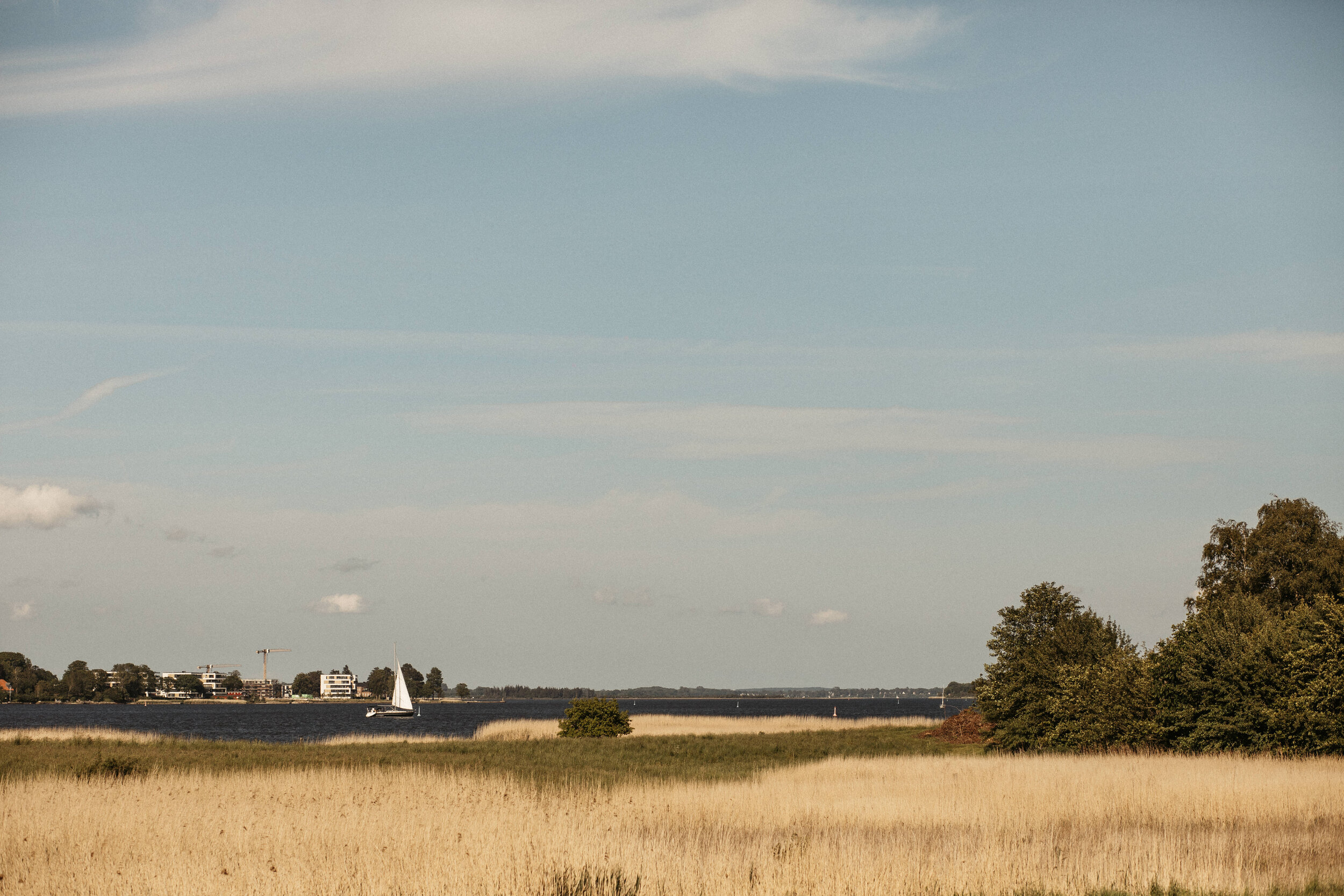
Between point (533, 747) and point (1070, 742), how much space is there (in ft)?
78.3

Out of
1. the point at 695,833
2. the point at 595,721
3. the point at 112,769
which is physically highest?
the point at 695,833

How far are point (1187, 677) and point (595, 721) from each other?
115 feet

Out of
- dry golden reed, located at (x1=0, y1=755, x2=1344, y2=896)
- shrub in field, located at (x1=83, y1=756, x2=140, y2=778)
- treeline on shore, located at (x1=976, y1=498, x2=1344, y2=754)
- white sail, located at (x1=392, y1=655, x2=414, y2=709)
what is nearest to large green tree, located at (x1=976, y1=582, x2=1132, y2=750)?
treeline on shore, located at (x1=976, y1=498, x2=1344, y2=754)

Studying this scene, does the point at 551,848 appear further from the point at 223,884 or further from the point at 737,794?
the point at 737,794

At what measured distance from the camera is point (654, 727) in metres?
77.0

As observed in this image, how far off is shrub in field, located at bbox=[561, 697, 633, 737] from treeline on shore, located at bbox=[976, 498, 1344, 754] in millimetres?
22005

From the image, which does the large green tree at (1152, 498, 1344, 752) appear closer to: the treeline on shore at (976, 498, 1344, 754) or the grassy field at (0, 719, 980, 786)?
the treeline on shore at (976, 498, 1344, 754)

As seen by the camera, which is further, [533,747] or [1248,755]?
[533,747]

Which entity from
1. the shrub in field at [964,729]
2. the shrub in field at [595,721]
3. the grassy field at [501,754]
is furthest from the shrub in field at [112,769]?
the shrub in field at [964,729]

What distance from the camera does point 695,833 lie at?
22.9 m

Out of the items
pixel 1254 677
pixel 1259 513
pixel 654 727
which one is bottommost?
pixel 654 727

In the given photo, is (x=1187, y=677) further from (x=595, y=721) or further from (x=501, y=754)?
(x=595, y=721)

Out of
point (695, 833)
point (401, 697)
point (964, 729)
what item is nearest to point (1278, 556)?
point (964, 729)

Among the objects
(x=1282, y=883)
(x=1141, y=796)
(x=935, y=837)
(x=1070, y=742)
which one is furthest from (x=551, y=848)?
(x=1070, y=742)
